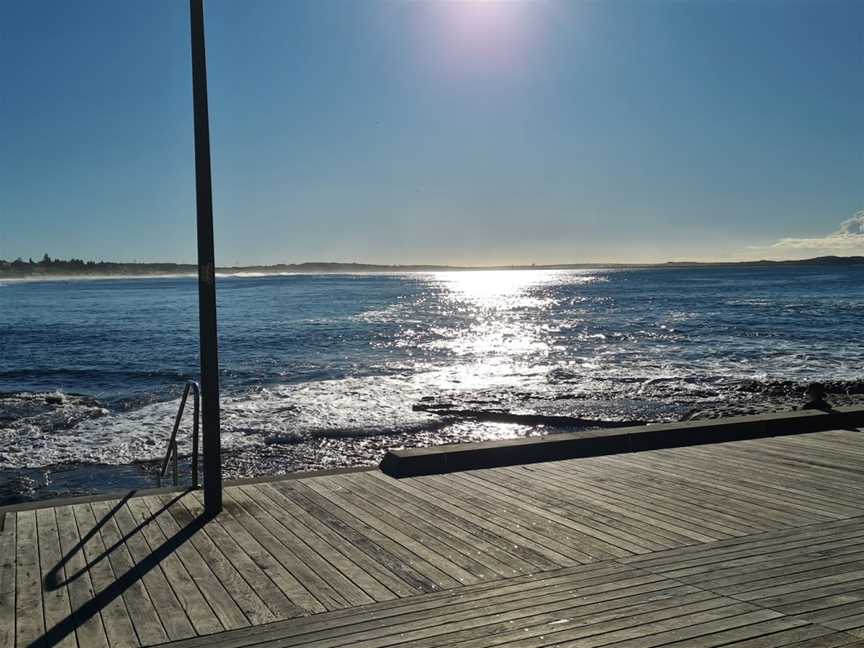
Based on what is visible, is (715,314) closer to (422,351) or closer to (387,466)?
(422,351)

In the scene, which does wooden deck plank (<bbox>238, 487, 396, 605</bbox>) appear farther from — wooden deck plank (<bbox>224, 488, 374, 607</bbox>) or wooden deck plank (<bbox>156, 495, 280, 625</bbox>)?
wooden deck plank (<bbox>156, 495, 280, 625</bbox>)

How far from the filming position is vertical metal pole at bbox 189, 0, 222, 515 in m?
5.88

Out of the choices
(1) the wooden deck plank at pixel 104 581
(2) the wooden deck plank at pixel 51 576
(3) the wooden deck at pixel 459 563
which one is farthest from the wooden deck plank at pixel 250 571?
(2) the wooden deck plank at pixel 51 576

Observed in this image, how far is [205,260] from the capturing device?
5.96 metres

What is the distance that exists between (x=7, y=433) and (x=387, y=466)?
11094 millimetres

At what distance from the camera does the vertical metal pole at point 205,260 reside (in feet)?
19.3

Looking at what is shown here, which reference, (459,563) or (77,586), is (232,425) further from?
(459,563)

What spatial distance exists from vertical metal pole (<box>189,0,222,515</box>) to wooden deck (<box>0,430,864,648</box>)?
38cm

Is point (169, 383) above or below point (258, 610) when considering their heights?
below

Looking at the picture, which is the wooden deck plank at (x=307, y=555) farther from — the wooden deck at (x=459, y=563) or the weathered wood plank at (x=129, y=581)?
the weathered wood plank at (x=129, y=581)

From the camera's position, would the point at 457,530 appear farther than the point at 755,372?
No

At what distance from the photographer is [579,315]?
58.0 meters

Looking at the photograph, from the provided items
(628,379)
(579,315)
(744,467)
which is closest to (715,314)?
(579,315)

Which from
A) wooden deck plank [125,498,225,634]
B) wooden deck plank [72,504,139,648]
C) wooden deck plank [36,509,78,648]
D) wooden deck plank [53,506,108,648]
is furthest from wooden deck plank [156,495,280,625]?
wooden deck plank [36,509,78,648]
